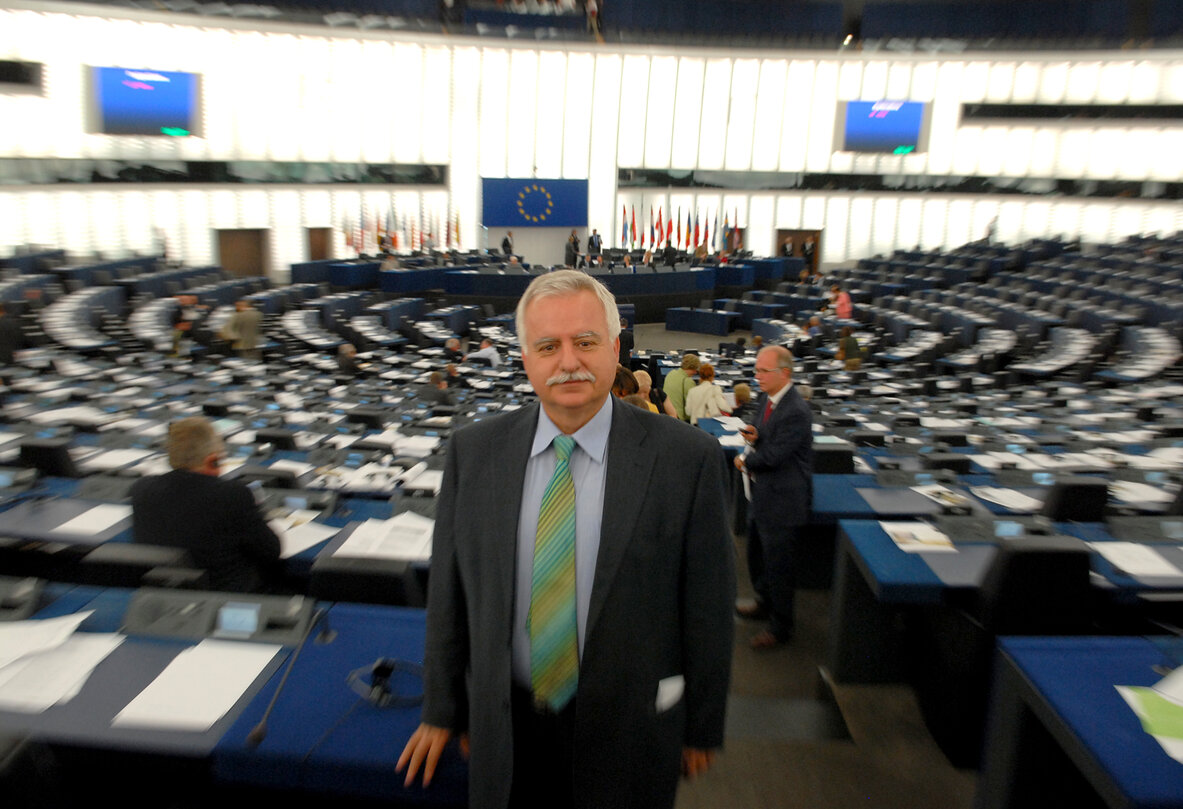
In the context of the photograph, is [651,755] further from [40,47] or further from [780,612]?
[40,47]

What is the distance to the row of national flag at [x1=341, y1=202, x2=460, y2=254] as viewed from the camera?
2405 centimetres

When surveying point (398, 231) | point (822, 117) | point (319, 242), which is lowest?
point (319, 242)

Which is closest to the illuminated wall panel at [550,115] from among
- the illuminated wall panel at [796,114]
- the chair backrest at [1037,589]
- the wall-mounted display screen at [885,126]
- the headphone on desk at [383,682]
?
the illuminated wall panel at [796,114]

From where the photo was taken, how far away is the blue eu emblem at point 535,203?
25.1 meters

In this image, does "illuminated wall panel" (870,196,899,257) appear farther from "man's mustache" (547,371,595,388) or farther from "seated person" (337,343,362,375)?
"man's mustache" (547,371,595,388)

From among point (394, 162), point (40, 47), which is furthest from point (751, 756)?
point (394, 162)

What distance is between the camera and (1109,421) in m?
6.67

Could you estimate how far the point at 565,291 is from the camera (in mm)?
1553

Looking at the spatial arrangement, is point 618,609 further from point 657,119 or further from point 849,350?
point 657,119

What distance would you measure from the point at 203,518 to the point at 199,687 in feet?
3.25

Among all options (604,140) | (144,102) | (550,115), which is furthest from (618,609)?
(604,140)

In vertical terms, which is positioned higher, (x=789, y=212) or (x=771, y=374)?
(x=789, y=212)

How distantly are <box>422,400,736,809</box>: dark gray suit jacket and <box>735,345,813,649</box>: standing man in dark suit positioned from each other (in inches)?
82.9

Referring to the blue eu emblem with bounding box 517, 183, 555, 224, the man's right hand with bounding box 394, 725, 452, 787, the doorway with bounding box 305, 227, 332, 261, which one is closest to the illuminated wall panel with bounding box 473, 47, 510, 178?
the blue eu emblem with bounding box 517, 183, 555, 224
